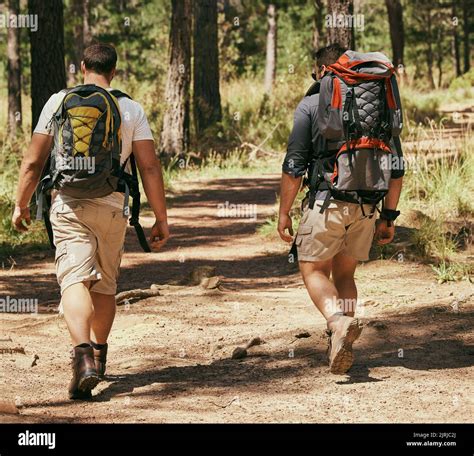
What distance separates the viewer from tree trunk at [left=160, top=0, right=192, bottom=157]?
1902cm

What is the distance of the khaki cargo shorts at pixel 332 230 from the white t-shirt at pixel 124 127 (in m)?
1.08

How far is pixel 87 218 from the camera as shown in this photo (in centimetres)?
587

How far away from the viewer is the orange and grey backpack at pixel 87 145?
563 centimetres

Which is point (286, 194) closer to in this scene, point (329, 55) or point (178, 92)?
point (329, 55)

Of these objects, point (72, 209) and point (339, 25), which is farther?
point (339, 25)

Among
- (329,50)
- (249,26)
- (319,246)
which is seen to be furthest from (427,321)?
(249,26)

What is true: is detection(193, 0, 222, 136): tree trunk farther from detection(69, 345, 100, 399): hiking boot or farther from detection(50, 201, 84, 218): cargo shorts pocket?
detection(69, 345, 100, 399): hiking boot

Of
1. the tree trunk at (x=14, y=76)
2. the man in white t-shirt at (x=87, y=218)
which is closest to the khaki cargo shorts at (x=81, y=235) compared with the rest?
the man in white t-shirt at (x=87, y=218)

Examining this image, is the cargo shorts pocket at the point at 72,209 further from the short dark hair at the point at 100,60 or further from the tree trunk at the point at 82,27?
the tree trunk at the point at 82,27

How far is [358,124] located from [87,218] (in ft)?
5.32

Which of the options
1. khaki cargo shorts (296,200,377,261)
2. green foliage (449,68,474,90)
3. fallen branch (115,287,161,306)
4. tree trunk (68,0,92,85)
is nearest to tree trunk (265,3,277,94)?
green foliage (449,68,474,90)

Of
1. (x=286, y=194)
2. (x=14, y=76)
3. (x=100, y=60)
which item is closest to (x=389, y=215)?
(x=286, y=194)

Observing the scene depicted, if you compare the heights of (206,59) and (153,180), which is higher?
(206,59)

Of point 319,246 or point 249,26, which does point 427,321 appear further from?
point 249,26
